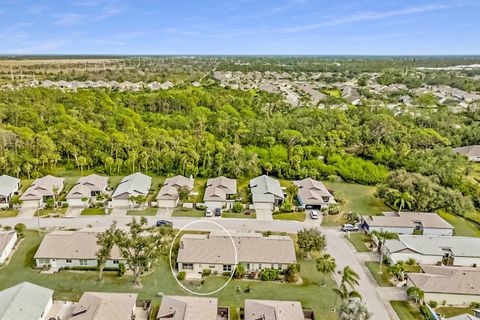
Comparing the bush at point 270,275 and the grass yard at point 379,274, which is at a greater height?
the bush at point 270,275

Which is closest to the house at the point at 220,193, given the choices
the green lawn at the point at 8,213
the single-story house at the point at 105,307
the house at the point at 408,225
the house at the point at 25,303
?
the house at the point at 408,225

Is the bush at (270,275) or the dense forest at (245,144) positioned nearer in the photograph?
the bush at (270,275)

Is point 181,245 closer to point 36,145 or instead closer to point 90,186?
point 90,186

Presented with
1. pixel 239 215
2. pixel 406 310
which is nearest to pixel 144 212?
pixel 239 215

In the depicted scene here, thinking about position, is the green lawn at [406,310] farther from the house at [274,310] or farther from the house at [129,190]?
the house at [129,190]

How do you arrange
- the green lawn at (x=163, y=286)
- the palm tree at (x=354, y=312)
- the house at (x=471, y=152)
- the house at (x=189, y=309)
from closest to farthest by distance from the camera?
the palm tree at (x=354, y=312) < the house at (x=189, y=309) < the green lawn at (x=163, y=286) < the house at (x=471, y=152)

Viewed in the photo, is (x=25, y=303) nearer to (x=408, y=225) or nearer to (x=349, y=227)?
(x=349, y=227)

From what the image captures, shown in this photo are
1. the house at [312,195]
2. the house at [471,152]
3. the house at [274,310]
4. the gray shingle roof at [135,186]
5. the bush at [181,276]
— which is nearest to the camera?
the house at [274,310]

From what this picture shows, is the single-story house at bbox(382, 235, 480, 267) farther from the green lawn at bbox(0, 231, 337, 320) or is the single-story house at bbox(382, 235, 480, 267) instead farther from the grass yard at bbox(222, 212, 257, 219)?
the grass yard at bbox(222, 212, 257, 219)
